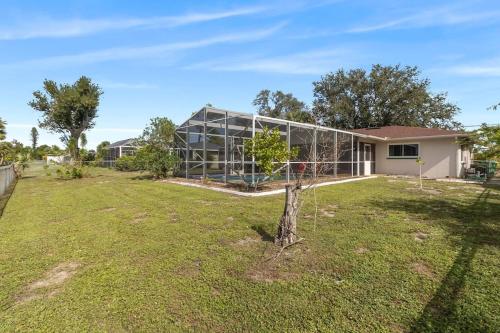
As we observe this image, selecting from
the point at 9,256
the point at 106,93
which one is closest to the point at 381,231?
the point at 9,256

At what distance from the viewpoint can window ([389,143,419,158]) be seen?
1719 cm

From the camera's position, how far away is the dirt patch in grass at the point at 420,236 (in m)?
4.52

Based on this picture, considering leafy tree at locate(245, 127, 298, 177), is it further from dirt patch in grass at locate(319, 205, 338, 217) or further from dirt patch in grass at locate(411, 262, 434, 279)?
dirt patch in grass at locate(411, 262, 434, 279)

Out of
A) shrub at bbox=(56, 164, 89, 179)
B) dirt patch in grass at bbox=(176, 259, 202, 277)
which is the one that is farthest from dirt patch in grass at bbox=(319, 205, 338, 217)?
shrub at bbox=(56, 164, 89, 179)

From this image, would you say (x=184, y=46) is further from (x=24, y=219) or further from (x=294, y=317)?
(x=294, y=317)

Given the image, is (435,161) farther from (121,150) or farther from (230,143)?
(121,150)

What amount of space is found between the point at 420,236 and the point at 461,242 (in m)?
0.58

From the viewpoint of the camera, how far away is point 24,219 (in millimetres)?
6117

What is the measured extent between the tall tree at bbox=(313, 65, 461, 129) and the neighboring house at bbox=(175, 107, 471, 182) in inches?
407

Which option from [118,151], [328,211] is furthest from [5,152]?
[328,211]

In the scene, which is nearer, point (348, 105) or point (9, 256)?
point (9, 256)

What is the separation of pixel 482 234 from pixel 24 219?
388 inches

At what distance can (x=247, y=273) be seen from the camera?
3324mm

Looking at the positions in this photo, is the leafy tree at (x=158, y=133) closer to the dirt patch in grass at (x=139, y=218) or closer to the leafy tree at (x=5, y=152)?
the leafy tree at (x=5, y=152)
